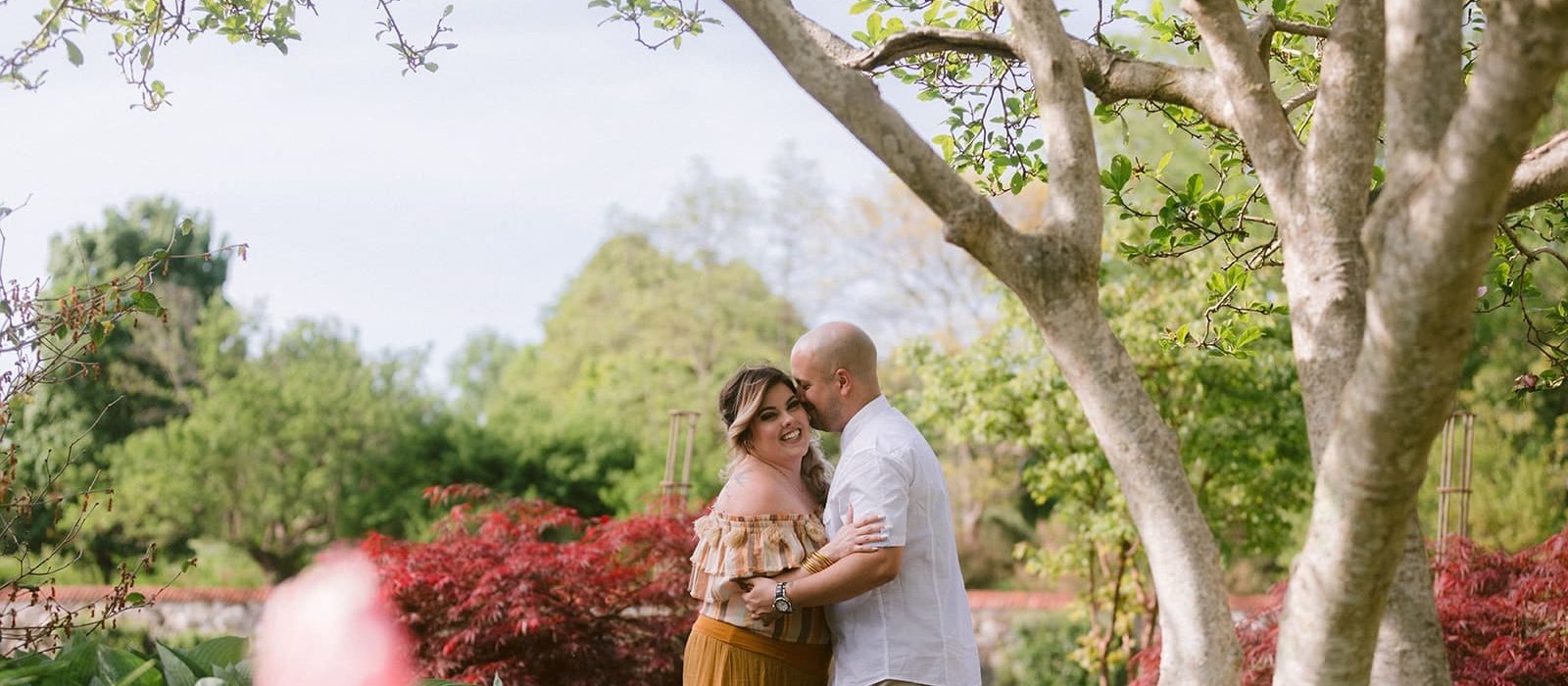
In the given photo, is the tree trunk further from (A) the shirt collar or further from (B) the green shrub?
(B) the green shrub

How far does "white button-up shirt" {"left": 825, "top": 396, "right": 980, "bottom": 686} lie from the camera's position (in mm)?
2951

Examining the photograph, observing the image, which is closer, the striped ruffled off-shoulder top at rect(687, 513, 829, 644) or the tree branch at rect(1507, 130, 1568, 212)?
the tree branch at rect(1507, 130, 1568, 212)

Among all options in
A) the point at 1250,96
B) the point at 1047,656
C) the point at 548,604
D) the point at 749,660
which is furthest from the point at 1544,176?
the point at 1047,656

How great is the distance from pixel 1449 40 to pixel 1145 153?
1708cm

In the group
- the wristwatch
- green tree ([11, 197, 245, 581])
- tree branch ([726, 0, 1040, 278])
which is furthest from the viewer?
green tree ([11, 197, 245, 581])

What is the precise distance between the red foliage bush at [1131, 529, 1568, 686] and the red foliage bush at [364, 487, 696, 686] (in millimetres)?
2283

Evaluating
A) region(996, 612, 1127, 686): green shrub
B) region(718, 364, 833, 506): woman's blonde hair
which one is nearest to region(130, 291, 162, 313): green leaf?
region(718, 364, 833, 506): woman's blonde hair

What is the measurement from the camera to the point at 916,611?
2996 millimetres

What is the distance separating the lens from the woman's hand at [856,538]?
288 centimetres

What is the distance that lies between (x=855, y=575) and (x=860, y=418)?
0.41 meters

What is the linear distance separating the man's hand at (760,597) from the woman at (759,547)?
23 millimetres

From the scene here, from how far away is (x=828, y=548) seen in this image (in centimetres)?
296

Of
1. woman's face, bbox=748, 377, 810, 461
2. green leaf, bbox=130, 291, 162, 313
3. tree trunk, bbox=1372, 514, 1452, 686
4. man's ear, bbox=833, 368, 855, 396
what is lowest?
tree trunk, bbox=1372, 514, 1452, 686

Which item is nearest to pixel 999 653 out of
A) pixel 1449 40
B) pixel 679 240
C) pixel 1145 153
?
pixel 1145 153
